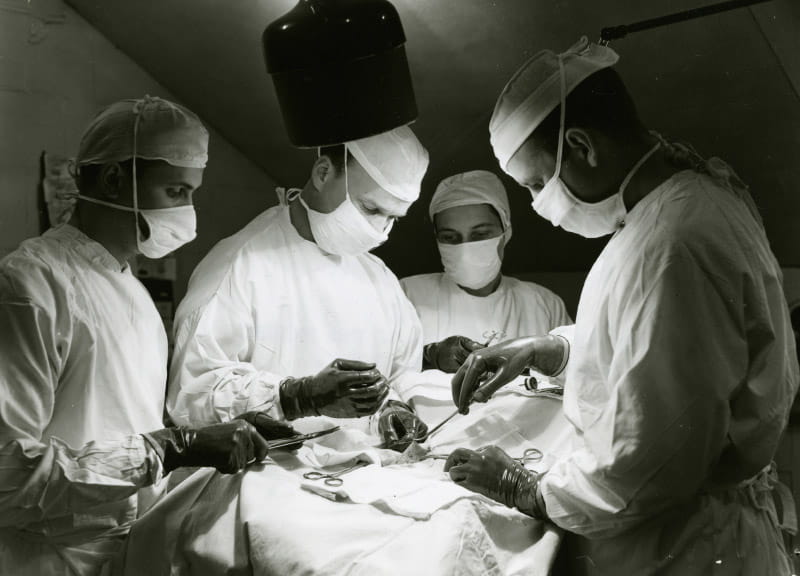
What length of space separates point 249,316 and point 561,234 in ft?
4.87

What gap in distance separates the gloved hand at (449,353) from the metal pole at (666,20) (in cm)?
157

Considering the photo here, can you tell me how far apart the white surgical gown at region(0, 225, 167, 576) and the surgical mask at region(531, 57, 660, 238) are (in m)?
1.21

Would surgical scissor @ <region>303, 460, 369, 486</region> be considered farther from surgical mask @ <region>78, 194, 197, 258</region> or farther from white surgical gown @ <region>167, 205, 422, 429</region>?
surgical mask @ <region>78, 194, 197, 258</region>

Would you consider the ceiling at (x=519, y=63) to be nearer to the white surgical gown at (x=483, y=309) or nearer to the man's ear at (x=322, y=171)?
the man's ear at (x=322, y=171)

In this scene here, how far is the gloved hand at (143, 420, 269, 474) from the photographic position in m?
1.92

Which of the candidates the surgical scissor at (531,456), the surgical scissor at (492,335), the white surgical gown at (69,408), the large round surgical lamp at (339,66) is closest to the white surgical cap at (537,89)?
the large round surgical lamp at (339,66)

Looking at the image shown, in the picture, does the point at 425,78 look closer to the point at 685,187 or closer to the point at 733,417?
the point at 685,187

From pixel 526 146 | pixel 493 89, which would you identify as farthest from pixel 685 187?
pixel 493 89

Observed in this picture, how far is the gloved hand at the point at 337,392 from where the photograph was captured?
2348 millimetres

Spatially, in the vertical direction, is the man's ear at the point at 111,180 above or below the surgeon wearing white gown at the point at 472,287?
above

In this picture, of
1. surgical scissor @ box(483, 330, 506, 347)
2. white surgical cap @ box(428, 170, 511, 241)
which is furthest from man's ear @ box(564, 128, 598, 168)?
surgical scissor @ box(483, 330, 506, 347)

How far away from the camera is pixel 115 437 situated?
202 centimetres

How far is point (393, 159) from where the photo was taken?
110 inches

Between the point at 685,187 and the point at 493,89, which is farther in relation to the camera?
the point at 493,89
